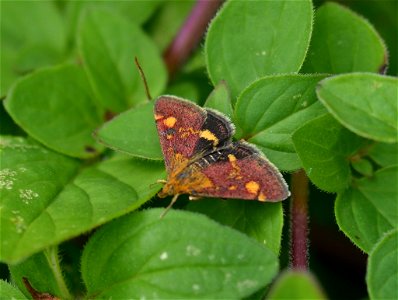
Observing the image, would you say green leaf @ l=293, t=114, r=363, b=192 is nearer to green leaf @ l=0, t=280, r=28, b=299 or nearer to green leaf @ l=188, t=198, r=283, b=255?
green leaf @ l=188, t=198, r=283, b=255

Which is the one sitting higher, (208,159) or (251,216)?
(208,159)

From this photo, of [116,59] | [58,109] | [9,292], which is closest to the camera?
[9,292]

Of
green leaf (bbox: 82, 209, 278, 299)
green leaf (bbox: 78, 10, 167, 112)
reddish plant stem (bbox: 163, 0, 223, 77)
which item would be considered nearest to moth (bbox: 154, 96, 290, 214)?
green leaf (bbox: 82, 209, 278, 299)

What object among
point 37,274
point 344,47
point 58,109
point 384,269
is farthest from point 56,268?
point 344,47

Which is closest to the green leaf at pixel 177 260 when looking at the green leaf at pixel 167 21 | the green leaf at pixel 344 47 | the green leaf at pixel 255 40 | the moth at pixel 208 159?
the moth at pixel 208 159

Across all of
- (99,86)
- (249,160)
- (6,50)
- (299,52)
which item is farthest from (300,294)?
(6,50)

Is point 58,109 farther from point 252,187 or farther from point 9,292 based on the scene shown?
point 252,187

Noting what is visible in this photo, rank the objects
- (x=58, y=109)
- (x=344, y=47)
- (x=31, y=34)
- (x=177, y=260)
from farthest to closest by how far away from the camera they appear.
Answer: (x=31, y=34), (x=58, y=109), (x=344, y=47), (x=177, y=260)
